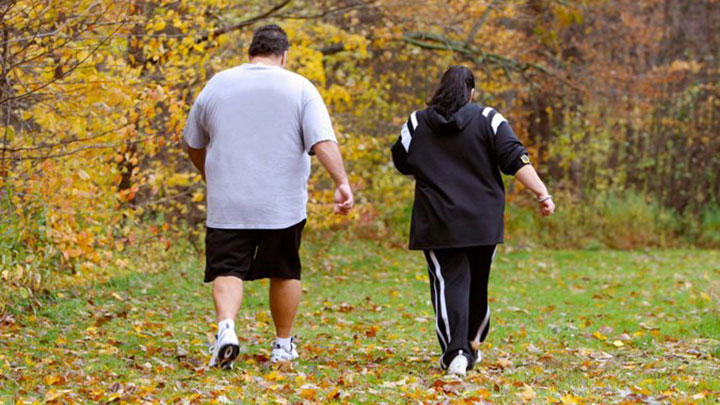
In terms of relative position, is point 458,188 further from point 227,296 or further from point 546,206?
point 227,296

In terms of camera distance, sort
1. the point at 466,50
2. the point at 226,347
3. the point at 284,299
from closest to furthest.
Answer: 1. the point at 226,347
2. the point at 284,299
3. the point at 466,50

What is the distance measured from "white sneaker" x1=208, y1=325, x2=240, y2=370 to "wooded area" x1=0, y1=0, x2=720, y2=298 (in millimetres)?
1534

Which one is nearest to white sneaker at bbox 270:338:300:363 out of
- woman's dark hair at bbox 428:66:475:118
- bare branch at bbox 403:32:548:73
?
woman's dark hair at bbox 428:66:475:118

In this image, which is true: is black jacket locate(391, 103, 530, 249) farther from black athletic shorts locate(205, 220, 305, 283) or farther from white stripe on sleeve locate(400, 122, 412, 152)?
black athletic shorts locate(205, 220, 305, 283)

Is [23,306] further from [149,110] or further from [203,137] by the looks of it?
[203,137]

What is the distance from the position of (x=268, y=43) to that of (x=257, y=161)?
68cm

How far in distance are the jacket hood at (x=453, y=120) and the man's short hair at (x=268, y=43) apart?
0.93 meters

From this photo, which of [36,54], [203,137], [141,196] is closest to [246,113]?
[203,137]

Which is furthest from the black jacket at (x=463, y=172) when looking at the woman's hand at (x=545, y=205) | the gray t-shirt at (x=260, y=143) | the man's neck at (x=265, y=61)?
the man's neck at (x=265, y=61)

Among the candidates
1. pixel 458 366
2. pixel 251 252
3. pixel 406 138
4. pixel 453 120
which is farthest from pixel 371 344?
pixel 453 120

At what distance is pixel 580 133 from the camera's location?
18.2m

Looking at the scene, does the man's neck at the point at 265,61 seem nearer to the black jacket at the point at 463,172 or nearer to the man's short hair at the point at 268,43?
the man's short hair at the point at 268,43

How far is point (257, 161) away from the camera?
18.1 ft

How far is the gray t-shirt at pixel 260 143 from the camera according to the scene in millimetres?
5531
